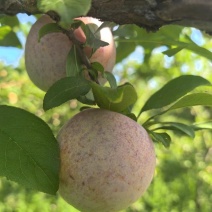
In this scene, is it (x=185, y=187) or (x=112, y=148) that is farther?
(x=185, y=187)

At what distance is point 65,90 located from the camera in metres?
0.94

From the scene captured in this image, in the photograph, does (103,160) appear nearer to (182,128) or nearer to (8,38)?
(182,128)

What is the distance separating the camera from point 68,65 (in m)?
1.03

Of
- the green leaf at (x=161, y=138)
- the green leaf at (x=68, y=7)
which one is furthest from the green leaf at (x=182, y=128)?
the green leaf at (x=68, y=7)

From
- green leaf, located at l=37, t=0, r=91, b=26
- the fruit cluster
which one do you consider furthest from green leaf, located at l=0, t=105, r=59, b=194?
green leaf, located at l=37, t=0, r=91, b=26

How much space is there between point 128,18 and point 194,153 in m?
3.07

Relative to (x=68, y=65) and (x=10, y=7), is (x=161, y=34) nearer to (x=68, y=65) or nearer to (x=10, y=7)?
(x=68, y=65)

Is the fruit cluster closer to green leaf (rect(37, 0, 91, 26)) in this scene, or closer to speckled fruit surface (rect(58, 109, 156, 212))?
speckled fruit surface (rect(58, 109, 156, 212))

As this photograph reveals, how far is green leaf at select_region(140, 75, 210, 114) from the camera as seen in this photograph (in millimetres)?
1097

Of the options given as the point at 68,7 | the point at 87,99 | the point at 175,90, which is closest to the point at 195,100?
the point at 175,90

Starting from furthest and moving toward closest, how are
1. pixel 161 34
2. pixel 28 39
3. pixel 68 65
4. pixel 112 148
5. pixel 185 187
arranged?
pixel 185 187, pixel 161 34, pixel 28 39, pixel 68 65, pixel 112 148

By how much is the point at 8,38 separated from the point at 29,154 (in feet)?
2.13

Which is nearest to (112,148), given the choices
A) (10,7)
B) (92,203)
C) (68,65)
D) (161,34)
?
(92,203)

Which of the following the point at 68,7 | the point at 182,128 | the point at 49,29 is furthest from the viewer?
the point at 182,128
